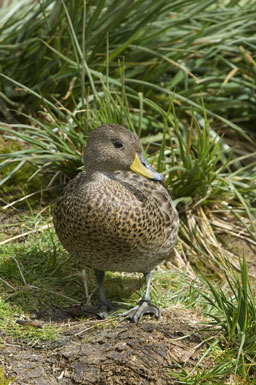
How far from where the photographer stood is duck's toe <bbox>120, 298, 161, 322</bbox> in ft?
11.5

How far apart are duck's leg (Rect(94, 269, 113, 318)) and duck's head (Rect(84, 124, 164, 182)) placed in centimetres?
63

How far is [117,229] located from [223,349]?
79 centimetres

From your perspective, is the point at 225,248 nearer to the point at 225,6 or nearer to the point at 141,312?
the point at 141,312

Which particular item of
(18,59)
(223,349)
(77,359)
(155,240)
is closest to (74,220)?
(155,240)

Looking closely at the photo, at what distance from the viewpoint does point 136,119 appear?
5023 mm

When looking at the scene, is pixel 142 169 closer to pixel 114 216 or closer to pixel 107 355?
pixel 114 216

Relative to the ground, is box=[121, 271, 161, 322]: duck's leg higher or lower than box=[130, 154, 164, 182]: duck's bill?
lower

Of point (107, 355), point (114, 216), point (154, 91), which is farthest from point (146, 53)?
point (107, 355)

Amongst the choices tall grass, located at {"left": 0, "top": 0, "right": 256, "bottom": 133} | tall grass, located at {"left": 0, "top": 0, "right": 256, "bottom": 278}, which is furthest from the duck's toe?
tall grass, located at {"left": 0, "top": 0, "right": 256, "bottom": 133}

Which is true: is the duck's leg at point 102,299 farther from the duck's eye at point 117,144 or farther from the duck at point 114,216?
the duck's eye at point 117,144

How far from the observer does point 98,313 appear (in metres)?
3.57

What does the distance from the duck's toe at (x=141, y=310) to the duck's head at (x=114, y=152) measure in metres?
0.69

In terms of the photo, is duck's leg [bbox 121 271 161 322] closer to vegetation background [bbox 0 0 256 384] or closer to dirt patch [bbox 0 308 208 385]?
dirt patch [bbox 0 308 208 385]

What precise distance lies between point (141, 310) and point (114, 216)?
1.88 feet
